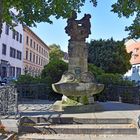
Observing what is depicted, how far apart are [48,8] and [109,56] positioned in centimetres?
2330

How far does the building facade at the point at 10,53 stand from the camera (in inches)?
2084

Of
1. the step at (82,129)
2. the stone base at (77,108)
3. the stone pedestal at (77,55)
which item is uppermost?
the stone pedestal at (77,55)

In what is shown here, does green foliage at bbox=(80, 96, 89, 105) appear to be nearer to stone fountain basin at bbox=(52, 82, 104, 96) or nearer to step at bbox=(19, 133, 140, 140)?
stone fountain basin at bbox=(52, 82, 104, 96)

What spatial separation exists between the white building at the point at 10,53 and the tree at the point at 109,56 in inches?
545

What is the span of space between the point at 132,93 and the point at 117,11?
5943 millimetres

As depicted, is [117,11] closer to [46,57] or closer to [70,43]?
[70,43]

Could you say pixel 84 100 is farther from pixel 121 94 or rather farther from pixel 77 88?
pixel 121 94

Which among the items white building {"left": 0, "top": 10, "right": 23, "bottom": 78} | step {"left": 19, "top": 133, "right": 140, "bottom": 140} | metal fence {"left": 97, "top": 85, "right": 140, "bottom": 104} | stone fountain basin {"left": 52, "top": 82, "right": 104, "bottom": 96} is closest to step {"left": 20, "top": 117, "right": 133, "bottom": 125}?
step {"left": 19, "top": 133, "right": 140, "bottom": 140}

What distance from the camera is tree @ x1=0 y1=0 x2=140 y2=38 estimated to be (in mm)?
16562

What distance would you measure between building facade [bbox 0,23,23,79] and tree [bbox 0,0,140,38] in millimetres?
30907

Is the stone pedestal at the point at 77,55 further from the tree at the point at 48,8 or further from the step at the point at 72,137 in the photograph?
the step at the point at 72,137

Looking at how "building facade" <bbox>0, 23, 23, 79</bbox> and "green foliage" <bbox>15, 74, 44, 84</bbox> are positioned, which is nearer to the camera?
"green foliage" <bbox>15, 74, 44, 84</bbox>

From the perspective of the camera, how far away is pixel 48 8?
17344mm

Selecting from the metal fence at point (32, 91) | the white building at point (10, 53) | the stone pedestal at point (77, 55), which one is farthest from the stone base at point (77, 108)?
the white building at point (10, 53)
